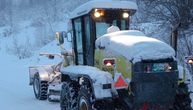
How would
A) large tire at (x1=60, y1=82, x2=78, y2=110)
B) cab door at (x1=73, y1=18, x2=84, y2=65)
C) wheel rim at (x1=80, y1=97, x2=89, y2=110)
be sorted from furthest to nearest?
1. cab door at (x1=73, y1=18, x2=84, y2=65)
2. large tire at (x1=60, y1=82, x2=78, y2=110)
3. wheel rim at (x1=80, y1=97, x2=89, y2=110)

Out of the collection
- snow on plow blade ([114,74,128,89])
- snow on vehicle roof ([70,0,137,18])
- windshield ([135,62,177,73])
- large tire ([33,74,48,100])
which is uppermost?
snow on vehicle roof ([70,0,137,18])

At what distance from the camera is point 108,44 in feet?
30.1

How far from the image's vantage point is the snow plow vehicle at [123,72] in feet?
27.5

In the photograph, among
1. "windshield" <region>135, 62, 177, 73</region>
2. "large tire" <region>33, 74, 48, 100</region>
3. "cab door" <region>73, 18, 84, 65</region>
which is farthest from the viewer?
"large tire" <region>33, 74, 48, 100</region>

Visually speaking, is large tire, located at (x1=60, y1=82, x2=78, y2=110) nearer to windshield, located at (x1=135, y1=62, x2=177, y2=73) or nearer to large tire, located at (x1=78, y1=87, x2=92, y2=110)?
large tire, located at (x1=78, y1=87, x2=92, y2=110)

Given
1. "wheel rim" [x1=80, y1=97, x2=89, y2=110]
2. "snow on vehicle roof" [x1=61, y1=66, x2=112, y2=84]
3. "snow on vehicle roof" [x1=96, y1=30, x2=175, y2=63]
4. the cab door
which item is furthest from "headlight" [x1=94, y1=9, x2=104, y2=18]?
"wheel rim" [x1=80, y1=97, x2=89, y2=110]

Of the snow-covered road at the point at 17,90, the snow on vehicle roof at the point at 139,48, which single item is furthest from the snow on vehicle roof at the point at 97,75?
the snow-covered road at the point at 17,90

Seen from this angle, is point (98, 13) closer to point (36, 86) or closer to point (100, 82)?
point (100, 82)

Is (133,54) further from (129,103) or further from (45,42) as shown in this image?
(45,42)

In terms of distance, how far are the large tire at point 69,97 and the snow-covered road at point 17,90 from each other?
1.69 m

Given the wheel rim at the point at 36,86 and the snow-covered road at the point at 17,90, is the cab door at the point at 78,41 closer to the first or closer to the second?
the snow-covered road at the point at 17,90

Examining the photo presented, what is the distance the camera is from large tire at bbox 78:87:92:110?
8975 mm

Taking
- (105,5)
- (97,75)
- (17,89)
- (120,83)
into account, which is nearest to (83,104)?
(97,75)

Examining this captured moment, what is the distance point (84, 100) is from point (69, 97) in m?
1.36
